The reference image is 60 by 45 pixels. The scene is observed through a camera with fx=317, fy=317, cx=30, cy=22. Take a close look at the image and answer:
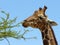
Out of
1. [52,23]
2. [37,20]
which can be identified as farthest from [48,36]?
[37,20]

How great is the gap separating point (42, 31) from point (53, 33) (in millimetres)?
564

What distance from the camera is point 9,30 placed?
11.2 metres

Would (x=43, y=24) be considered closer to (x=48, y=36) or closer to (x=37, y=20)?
(x=37, y=20)

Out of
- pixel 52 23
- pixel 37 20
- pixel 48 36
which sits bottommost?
pixel 48 36

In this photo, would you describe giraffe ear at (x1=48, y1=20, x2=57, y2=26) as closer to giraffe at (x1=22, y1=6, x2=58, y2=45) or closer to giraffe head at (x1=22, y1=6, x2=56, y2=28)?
giraffe at (x1=22, y1=6, x2=58, y2=45)

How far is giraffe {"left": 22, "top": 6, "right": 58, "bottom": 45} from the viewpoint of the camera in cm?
1252

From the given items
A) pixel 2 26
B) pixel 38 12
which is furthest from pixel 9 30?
pixel 38 12

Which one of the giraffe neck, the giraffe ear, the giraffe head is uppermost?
the giraffe head

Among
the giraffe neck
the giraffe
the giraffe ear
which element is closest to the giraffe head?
the giraffe

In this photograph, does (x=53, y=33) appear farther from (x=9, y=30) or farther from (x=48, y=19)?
(x=9, y=30)

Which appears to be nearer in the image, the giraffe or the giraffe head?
the giraffe

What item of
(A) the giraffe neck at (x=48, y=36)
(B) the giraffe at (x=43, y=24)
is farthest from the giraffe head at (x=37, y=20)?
(A) the giraffe neck at (x=48, y=36)

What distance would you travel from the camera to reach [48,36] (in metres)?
12.7

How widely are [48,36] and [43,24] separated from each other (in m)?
0.70
